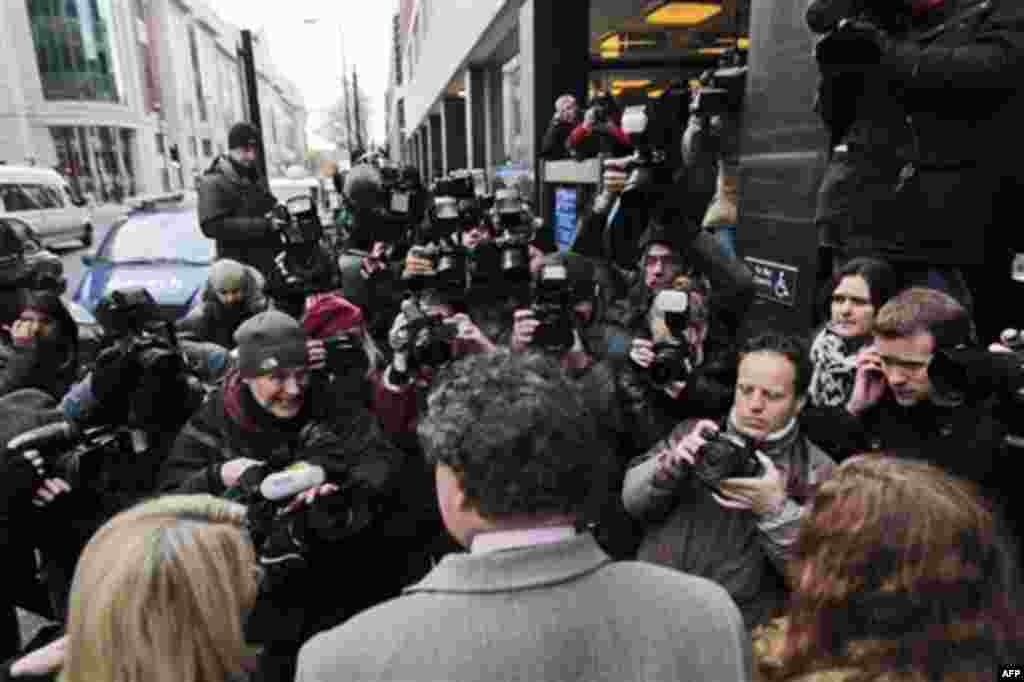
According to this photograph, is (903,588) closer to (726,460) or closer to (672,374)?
(726,460)

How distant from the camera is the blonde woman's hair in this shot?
1.37 m

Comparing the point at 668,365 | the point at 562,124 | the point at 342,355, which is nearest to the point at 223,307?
the point at 342,355

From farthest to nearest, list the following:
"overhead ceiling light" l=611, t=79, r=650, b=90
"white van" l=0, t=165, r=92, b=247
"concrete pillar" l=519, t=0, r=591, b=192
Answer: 1. "white van" l=0, t=165, r=92, b=247
2. "overhead ceiling light" l=611, t=79, r=650, b=90
3. "concrete pillar" l=519, t=0, r=591, b=192

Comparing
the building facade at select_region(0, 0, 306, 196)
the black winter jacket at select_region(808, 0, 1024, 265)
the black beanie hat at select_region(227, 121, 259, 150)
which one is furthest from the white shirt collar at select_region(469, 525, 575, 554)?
the building facade at select_region(0, 0, 306, 196)

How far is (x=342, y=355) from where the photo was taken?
9.32 ft

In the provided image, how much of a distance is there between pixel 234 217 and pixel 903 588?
5.61 m

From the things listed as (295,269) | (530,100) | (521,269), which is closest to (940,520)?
(521,269)

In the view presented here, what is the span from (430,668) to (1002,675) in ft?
3.37

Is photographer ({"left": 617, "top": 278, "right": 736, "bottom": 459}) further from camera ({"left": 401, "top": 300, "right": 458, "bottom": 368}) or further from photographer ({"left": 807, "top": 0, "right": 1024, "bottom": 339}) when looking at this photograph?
photographer ({"left": 807, "top": 0, "right": 1024, "bottom": 339})

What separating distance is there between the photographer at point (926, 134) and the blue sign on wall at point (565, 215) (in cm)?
355

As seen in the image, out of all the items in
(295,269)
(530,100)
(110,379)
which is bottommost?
(110,379)

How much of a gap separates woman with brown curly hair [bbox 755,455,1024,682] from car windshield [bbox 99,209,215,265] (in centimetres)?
707

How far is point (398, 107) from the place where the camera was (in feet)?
137

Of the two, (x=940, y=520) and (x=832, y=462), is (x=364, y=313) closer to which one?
(x=832, y=462)
